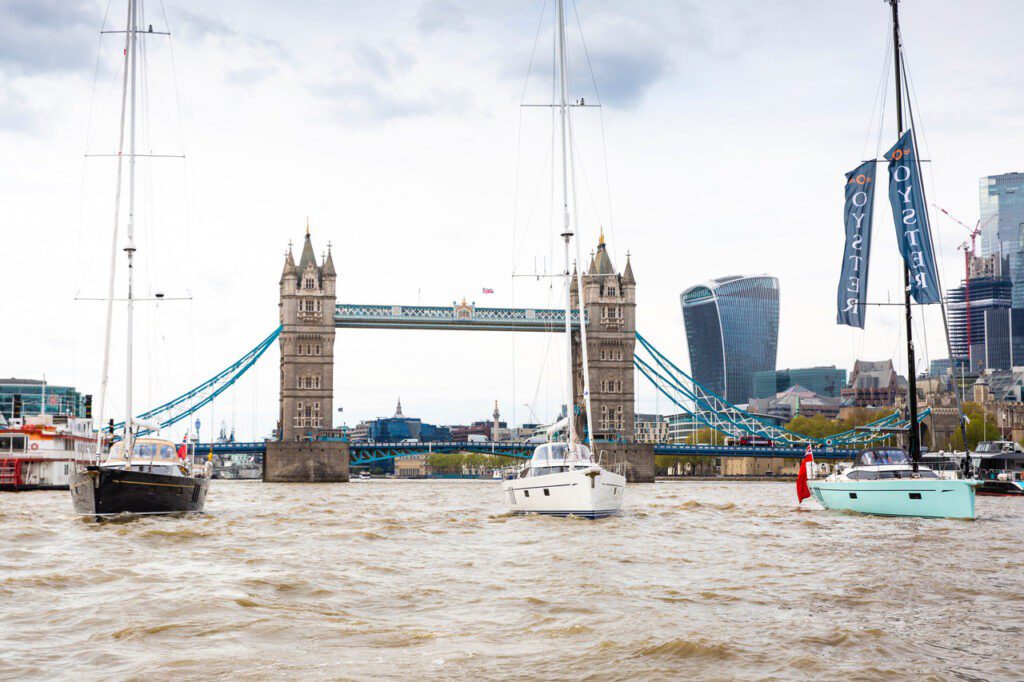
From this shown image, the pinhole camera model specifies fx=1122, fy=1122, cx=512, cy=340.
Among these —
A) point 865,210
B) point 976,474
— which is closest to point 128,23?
point 865,210

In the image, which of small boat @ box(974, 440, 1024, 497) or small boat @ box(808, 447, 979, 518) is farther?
small boat @ box(974, 440, 1024, 497)

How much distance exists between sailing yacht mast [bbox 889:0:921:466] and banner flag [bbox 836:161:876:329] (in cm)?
137

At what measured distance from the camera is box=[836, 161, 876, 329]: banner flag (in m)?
36.8

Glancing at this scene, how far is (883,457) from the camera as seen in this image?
32938mm

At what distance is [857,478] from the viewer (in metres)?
32.8

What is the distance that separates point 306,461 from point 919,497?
2580 inches

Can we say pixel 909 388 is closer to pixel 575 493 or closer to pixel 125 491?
pixel 575 493

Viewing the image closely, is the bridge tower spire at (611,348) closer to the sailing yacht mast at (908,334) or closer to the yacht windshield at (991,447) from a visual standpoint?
the yacht windshield at (991,447)

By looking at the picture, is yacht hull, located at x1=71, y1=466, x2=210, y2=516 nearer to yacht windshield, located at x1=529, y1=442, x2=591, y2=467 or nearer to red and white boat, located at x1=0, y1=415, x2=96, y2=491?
yacht windshield, located at x1=529, y1=442, x2=591, y2=467

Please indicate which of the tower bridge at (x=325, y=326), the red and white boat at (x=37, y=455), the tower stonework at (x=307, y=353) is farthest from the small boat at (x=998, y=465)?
the tower stonework at (x=307, y=353)

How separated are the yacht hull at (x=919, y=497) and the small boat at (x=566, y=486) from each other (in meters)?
7.16

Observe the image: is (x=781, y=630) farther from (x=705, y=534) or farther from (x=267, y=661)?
(x=705, y=534)

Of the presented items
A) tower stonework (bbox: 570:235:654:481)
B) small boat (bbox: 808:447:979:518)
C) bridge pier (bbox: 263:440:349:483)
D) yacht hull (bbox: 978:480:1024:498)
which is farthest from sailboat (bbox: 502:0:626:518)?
tower stonework (bbox: 570:235:654:481)

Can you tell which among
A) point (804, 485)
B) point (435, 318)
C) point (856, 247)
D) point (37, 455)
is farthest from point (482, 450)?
point (856, 247)
